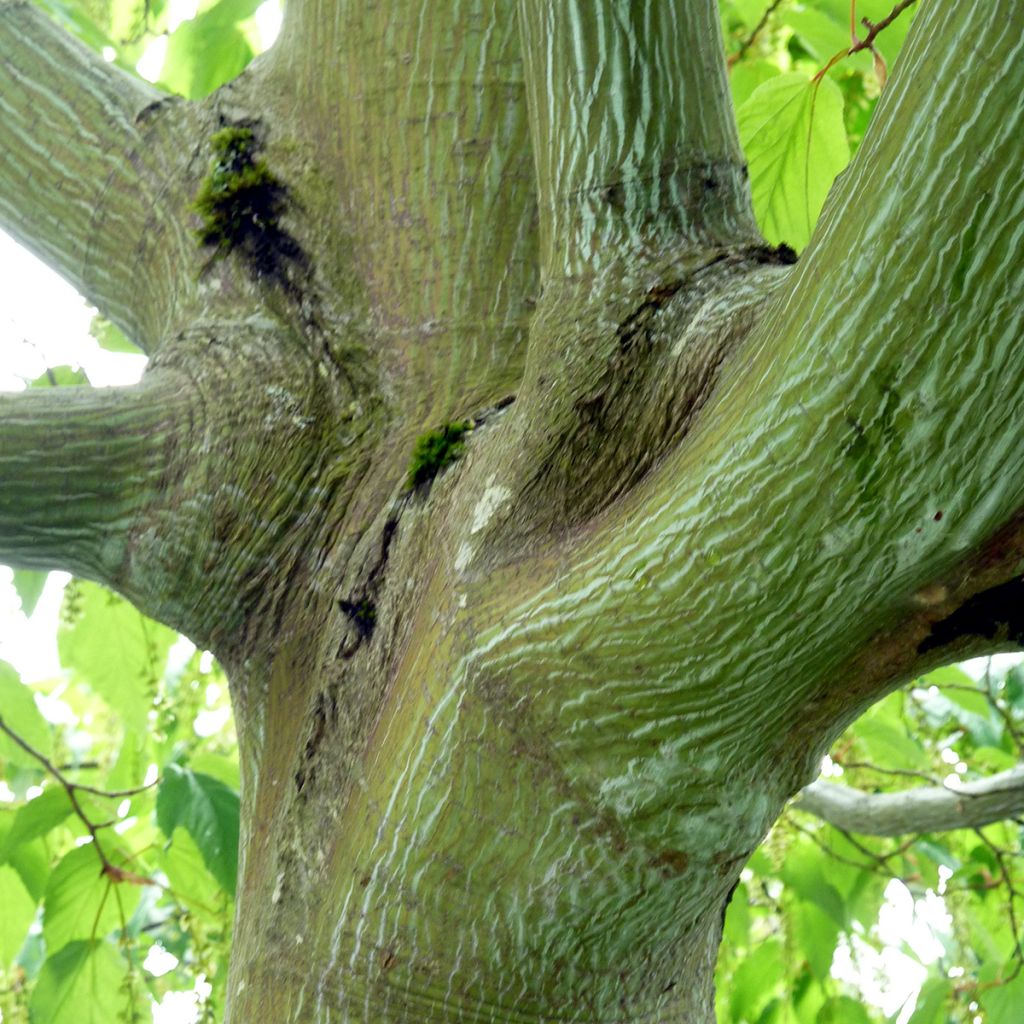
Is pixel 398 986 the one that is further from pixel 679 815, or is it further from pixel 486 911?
pixel 679 815

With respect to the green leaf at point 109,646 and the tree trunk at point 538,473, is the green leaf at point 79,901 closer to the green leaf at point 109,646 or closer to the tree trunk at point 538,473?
the green leaf at point 109,646

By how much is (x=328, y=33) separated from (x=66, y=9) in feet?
1.73

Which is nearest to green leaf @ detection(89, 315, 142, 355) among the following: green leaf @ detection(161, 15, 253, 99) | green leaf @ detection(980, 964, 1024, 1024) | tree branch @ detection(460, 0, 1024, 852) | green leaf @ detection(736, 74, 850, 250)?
green leaf @ detection(161, 15, 253, 99)

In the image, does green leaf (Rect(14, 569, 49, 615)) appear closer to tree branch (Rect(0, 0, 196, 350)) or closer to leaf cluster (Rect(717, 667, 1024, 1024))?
tree branch (Rect(0, 0, 196, 350))

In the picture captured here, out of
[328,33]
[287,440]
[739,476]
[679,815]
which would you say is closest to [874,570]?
[739,476]

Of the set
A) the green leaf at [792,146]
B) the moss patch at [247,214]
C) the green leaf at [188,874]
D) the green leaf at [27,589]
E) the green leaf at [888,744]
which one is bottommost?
the green leaf at [188,874]

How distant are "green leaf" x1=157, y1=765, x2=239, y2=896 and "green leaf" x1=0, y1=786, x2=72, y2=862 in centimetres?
18

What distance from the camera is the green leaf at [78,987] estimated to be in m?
1.35

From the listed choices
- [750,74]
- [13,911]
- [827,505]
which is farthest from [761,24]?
[13,911]

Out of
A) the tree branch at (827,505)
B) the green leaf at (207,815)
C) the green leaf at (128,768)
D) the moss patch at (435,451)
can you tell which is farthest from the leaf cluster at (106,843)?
the tree branch at (827,505)

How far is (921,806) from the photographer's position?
5.34 ft

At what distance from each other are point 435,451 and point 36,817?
882mm

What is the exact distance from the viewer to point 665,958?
2.57 ft

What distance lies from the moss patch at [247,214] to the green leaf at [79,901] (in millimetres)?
798
